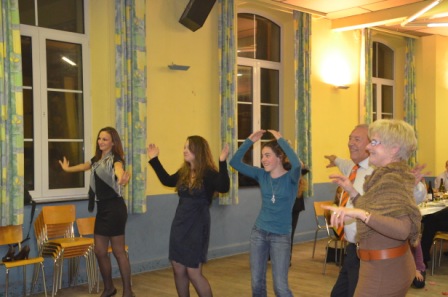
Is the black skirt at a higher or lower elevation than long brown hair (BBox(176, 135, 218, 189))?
lower

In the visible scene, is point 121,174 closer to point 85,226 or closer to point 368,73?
point 85,226

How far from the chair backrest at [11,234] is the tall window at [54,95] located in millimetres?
574

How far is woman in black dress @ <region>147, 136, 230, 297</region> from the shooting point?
403cm

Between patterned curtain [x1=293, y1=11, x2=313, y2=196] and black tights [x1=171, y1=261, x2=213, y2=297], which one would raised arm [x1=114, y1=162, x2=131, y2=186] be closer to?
black tights [x1=171, y1=261, x2=213, y2=297]

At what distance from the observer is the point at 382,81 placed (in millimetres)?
10695

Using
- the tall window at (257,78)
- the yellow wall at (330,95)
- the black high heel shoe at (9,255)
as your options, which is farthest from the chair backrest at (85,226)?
the yellow wall at (330,95)

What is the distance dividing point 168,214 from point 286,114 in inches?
110

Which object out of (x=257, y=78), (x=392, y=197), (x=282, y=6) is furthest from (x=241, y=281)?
(x=282, y=6)

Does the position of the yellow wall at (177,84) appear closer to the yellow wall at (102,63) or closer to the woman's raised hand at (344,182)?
the yellow wall at (102,63)

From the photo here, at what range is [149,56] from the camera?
6559 mm

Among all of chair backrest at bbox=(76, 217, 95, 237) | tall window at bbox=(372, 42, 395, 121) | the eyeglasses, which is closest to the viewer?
the eyeglasses

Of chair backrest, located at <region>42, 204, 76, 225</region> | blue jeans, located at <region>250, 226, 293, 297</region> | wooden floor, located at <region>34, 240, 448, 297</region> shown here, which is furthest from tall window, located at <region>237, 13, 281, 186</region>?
blue jeans, located at <region>250, 226, 293, 297</region>

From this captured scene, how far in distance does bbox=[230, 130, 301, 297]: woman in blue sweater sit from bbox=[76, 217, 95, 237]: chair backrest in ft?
7.84

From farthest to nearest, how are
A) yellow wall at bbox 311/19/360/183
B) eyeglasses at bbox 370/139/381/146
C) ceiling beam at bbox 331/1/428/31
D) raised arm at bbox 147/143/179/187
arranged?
yellow wall at bbox 311/19/360/183, ceiling beam at bbox 331/1/428/31, raised arm at bbox 147/143/179/187, eyeglasses at bbox 370/139/381/146
